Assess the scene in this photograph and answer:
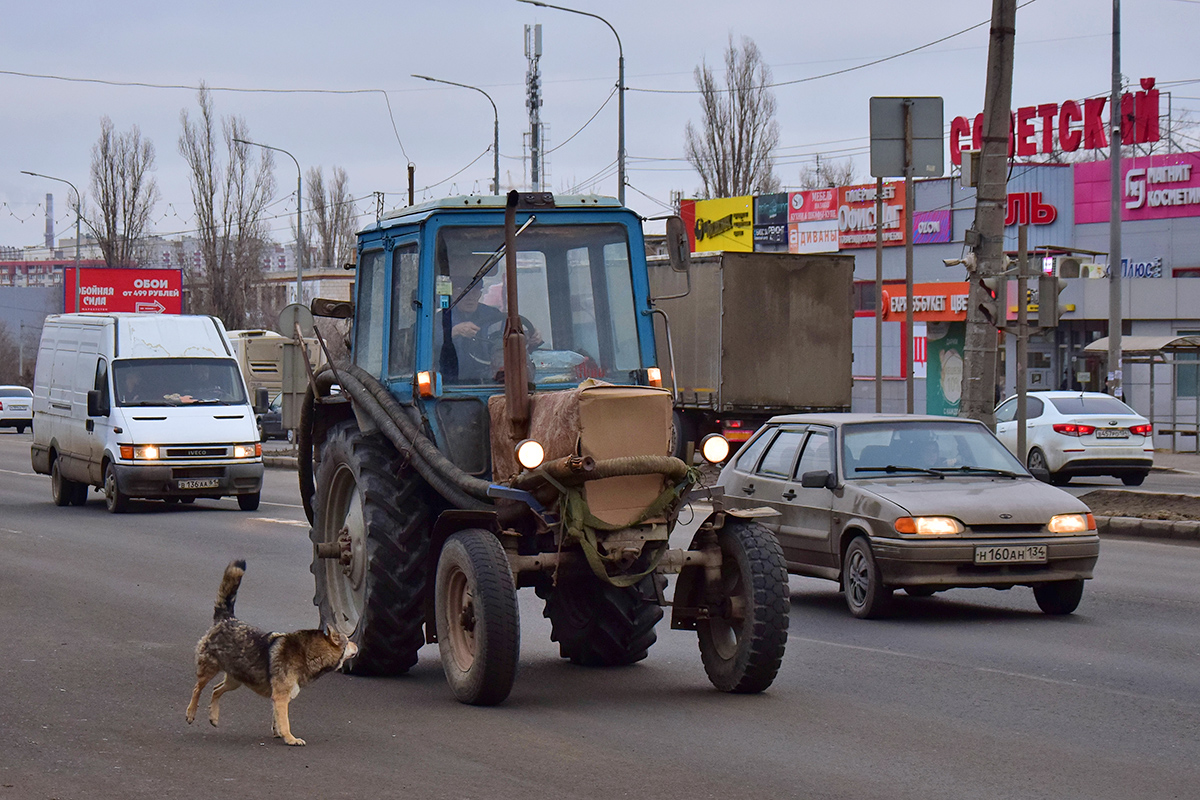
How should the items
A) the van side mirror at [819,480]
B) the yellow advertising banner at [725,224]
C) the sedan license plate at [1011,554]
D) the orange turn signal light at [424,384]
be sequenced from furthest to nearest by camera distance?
the yellow advertising banner at [725,224] → the van side mirror at [819,480] → the sedan license plate at [1011,554] → the orange turn signal light at [424,384]

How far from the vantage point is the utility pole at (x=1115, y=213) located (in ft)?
104

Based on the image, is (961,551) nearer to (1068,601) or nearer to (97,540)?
(1068,601)

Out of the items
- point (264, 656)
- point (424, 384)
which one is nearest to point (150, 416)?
point (424, 384)

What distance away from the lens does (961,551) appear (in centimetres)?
1086

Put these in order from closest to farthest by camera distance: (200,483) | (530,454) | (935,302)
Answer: (530,454) → (200,483) → (935,302)

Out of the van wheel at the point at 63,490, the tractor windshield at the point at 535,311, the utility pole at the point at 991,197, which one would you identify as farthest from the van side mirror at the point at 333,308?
the van wheel at the point at 63,490

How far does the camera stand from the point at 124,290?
5909 cm

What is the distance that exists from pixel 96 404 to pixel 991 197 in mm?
12205

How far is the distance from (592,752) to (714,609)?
1416mm

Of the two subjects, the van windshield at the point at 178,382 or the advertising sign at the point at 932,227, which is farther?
the advertising sign at the point at 932,227

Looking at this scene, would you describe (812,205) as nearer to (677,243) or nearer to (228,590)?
(677,243)

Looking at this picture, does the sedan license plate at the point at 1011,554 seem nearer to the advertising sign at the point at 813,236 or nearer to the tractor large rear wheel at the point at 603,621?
the tractor large rear wheel at the point at 603,621

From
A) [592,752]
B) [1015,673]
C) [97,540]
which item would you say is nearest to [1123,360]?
[97,540]

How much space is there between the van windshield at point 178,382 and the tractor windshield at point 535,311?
47.7 feet
